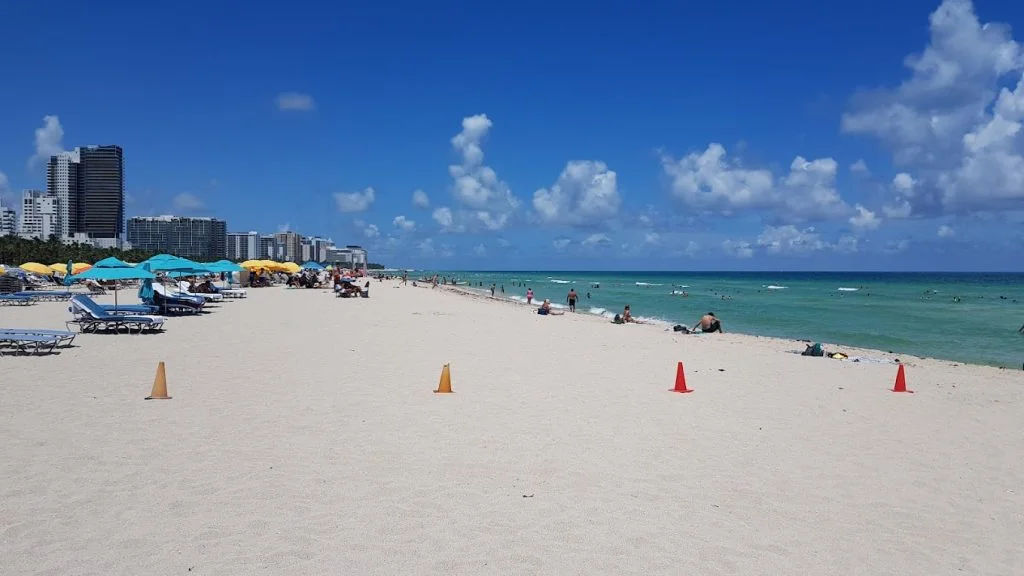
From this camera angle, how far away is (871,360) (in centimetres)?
1734

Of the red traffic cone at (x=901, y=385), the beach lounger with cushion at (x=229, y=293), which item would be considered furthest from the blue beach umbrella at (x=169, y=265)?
the red traffic cone at (x=901, y=385)

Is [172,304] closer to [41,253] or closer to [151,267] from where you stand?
[151,267]

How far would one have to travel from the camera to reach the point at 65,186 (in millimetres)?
153750

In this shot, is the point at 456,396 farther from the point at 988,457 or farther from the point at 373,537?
the point at 988,457

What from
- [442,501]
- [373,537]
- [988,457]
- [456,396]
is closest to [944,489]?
[988,457]

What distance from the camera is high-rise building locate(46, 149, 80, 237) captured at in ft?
504

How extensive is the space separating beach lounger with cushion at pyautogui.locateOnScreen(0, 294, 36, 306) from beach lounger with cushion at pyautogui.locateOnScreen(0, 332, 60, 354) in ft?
61.3

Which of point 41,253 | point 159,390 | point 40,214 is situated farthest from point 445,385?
point 40,214

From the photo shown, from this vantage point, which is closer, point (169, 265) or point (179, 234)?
point (169, 265)

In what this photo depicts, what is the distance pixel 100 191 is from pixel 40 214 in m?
14.0

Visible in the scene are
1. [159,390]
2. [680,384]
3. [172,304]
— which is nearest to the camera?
[159,390]

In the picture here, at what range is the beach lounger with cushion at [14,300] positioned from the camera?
96.7 feet

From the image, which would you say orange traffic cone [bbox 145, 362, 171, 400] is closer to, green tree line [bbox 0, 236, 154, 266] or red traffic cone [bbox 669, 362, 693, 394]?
red traffic cone [bbox 669, 362, 693, 394]

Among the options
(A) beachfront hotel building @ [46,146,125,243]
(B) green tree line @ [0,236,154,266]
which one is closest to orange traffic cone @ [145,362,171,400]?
(B) green tree line @ [0,236,154,266]
